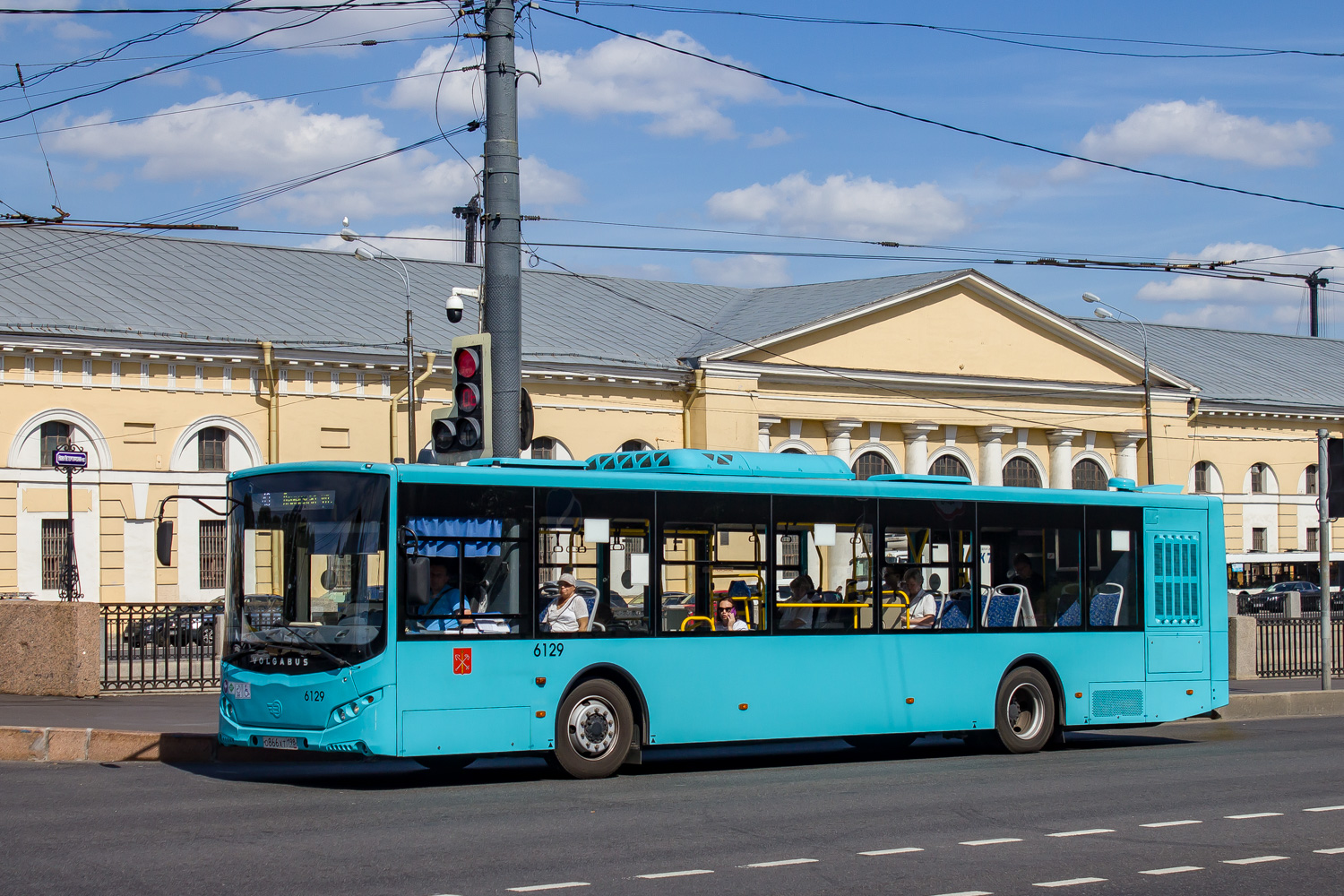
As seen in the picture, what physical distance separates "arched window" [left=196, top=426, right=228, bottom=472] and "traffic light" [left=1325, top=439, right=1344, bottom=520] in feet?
86.6

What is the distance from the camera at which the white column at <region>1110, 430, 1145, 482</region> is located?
52844mm

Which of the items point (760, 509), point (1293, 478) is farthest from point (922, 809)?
point (1293, 478)

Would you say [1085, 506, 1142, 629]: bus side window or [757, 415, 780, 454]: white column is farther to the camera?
[757, 415, 780, 454]: white column

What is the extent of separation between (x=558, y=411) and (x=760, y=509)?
29649 mm

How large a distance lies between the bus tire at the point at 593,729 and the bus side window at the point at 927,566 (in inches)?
117

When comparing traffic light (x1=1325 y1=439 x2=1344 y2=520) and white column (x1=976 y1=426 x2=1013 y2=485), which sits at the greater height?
white column (x1=976 y1=426 x2=1013 y2=485)

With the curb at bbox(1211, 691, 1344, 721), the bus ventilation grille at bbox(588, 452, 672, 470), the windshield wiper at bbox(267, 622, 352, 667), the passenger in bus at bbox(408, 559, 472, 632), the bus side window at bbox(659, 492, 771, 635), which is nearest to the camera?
the windshield wiper at bbox(267, 622, 352, 667)

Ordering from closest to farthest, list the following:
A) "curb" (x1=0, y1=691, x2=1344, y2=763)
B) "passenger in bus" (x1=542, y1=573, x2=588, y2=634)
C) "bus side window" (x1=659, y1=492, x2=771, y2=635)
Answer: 1. "passenger in bus" (x1=542, y1=573, x2=588, y2=634)
2. "bus side window" (x1=659, y1=492, x2=771, y2=635)
3. "curb" (x1=0, y1=691, x2=1344, y2=763)

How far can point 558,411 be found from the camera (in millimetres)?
43344

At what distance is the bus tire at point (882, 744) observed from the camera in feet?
Answer: 52.9

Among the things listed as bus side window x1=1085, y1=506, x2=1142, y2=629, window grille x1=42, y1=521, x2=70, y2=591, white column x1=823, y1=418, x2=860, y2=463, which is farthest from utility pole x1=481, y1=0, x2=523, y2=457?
white column x1=823, y1=418, x2=860, y2=463

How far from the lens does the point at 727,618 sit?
45.3ft

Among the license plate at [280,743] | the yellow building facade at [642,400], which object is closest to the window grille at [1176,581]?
the license plate at [280,743]

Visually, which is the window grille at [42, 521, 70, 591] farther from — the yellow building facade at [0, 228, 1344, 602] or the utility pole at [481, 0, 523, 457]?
the utility pole at [481, 0, 523, 457]
